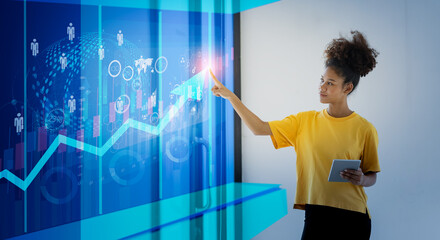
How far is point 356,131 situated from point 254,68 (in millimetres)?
1605

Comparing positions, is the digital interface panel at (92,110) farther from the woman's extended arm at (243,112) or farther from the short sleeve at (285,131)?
the short sleeve at (285,131)

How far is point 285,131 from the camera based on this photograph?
7.33 feet

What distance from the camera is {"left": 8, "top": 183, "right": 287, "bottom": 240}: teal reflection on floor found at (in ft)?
5.44

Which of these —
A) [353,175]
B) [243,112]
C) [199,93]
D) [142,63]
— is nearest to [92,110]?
Answer: [142,63]

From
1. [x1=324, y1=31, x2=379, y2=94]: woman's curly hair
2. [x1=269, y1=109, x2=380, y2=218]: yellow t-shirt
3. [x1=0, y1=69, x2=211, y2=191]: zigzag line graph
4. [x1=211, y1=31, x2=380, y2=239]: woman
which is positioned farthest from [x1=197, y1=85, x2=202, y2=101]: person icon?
[x1=324, y1=31, x2=379, y2=94]: woman's curly hair

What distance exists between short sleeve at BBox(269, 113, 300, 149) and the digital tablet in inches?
13.9

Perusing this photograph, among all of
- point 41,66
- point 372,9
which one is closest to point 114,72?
point 41,66

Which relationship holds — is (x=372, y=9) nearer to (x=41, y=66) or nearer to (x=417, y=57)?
(x=417, y=57)

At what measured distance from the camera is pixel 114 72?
174 centimetres

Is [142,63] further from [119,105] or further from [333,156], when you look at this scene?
[333,156]

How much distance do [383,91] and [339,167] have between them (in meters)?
1.29

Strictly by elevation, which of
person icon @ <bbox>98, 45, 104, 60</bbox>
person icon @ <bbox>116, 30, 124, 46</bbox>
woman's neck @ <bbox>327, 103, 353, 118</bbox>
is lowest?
woman's neck @ <bbox>327, 103, 353, 118</bbox>

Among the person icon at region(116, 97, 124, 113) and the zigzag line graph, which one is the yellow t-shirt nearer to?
the zigzag line graph

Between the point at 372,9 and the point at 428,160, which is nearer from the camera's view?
the point at 428,160
